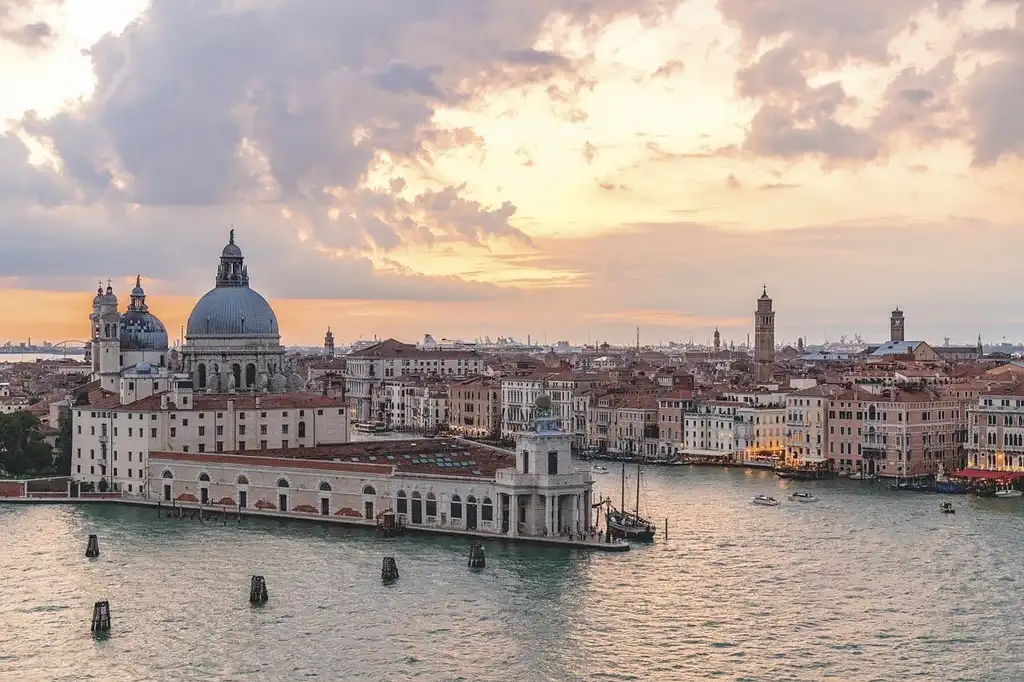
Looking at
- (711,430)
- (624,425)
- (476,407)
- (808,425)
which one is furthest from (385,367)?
(808,425)

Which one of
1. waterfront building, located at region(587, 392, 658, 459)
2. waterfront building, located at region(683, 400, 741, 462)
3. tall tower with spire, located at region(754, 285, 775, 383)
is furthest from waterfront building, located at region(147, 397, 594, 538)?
tall tower with spire, located at region(754, 285, 775, 383)

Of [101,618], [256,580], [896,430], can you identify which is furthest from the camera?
[896,430]

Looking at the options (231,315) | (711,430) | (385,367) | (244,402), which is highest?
(231,315)

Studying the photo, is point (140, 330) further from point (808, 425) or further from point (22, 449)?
point (808, 425)

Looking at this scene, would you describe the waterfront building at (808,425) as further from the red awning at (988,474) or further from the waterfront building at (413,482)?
the waterfront building at (413,482)

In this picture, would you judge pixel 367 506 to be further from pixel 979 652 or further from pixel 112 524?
pixel 979 652

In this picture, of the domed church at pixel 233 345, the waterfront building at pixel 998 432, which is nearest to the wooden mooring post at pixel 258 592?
the domed church at pixel 233 345
